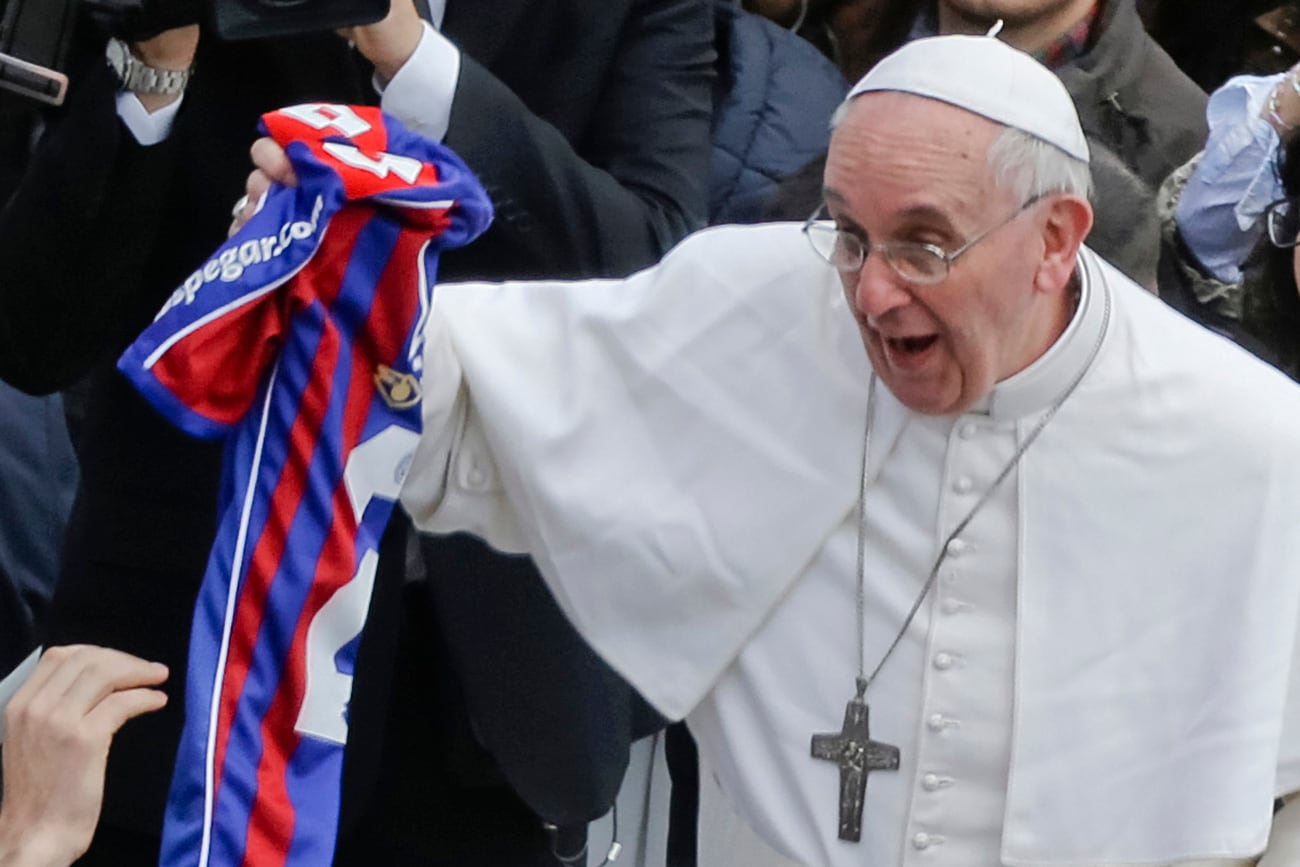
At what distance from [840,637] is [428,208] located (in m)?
0.78

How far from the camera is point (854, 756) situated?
2.71 meters

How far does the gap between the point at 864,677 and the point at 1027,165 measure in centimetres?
67

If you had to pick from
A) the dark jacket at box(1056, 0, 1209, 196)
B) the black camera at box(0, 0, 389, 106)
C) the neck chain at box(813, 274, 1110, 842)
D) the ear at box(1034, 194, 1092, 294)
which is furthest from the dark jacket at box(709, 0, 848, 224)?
the black camera at box(0, 0, 389, 106)

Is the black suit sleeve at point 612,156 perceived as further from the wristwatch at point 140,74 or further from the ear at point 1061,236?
the ear at point 1061,236

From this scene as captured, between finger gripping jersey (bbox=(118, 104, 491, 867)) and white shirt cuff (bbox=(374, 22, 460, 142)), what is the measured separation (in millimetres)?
206

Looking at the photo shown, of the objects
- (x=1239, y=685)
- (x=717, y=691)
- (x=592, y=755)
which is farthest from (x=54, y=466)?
(x=1239, y=685)

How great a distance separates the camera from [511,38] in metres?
3.03

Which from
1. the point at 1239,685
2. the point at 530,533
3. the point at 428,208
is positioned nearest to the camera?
the point at 428,208

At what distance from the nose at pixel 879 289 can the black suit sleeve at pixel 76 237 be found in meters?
0.89

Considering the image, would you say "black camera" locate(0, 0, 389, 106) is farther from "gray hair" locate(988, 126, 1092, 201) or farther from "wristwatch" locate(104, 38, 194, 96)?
"gray hair" locate(988, 126, 1092, 201)

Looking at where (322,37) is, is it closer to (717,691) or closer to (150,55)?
(150,55)

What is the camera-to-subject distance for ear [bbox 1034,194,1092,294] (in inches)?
101

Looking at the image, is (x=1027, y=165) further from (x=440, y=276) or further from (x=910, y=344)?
(x=440, y=276)

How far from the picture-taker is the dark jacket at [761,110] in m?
3.70
